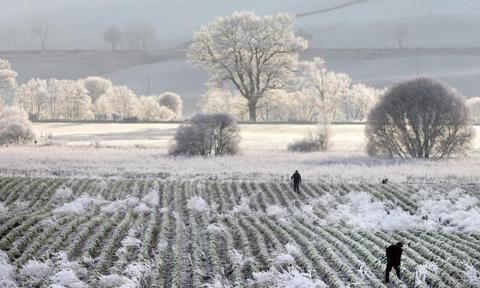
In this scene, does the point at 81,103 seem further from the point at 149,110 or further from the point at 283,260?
the point at 283,260

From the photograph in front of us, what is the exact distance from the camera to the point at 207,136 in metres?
50.7

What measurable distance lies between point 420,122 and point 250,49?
34.5 metres

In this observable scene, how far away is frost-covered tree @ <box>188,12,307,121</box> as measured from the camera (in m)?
79.8

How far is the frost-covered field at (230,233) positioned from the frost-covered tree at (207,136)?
51.4 feet

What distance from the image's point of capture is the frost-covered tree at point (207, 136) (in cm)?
5053

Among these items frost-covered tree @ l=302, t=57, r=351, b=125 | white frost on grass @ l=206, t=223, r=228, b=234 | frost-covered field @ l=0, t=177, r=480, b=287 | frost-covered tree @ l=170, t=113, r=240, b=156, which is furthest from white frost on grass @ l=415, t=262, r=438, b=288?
frost-covered tree @ l=302, t=57, r=351, b=125

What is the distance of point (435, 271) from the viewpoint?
58.4 ft

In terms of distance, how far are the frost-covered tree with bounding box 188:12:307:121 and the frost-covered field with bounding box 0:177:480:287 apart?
47.0m

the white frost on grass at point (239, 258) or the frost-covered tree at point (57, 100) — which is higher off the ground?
the frost-covered tree at point (57, 100)

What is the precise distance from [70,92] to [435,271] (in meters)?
93.3

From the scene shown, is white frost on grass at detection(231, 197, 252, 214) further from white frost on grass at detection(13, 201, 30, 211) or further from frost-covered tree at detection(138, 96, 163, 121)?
frost-covered tree at detection(138, 96, 163, 121)

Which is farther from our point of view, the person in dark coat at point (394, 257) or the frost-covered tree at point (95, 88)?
the frost-covered tree at point (95, 88)

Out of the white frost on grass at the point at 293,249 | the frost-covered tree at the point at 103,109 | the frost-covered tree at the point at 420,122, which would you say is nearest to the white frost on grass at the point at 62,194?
the white frost on grass at the point at 293,249

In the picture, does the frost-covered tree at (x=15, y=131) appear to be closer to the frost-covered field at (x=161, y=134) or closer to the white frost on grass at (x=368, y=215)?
the frost-covered field at (x=161, y=134)
